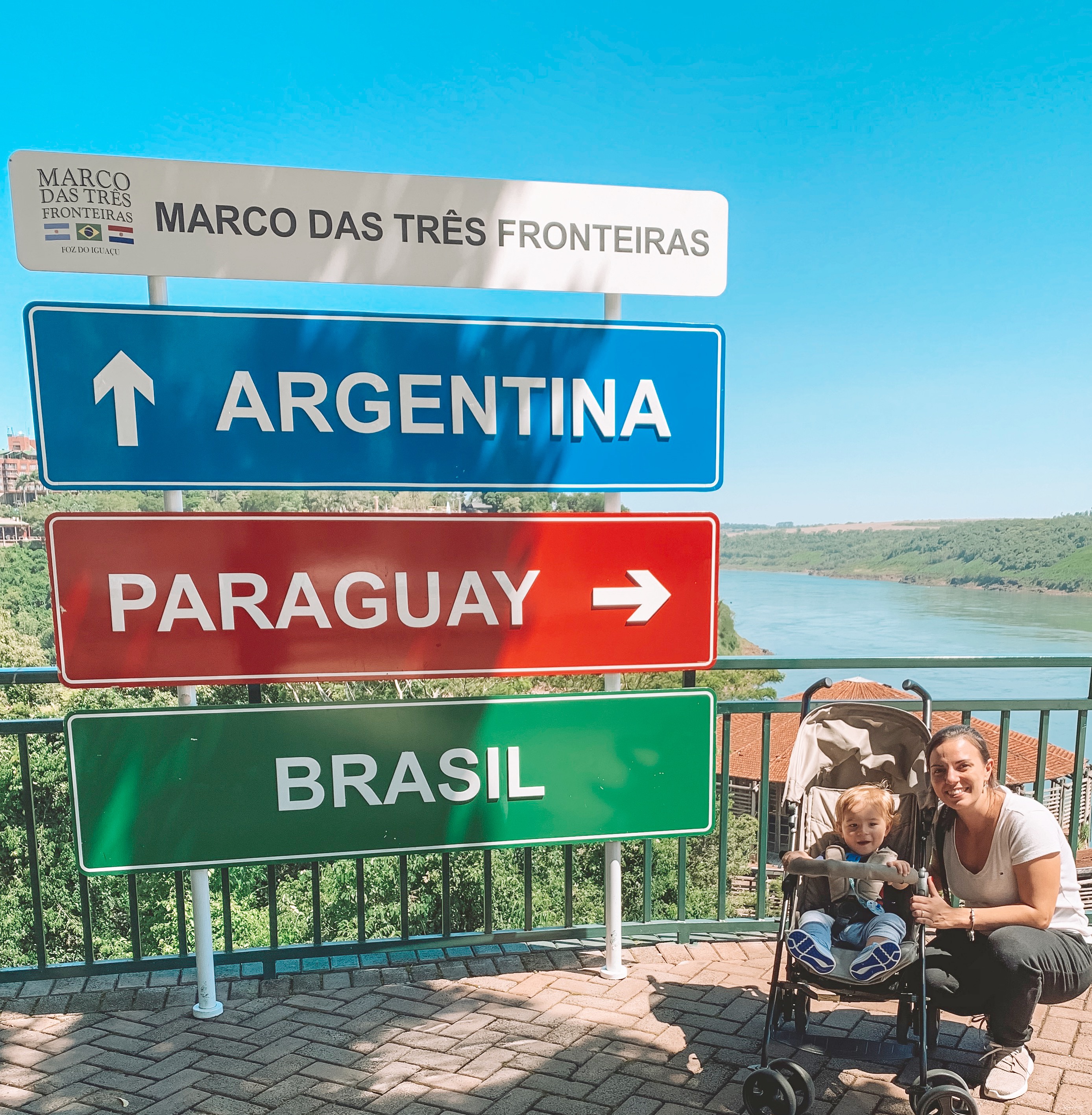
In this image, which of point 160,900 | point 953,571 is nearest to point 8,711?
point 160,900

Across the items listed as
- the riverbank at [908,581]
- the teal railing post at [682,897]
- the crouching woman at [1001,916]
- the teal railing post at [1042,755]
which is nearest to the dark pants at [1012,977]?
the crouching woman at [1001,916]

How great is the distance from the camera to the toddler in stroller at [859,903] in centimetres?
273

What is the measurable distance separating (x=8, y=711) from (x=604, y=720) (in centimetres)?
4164

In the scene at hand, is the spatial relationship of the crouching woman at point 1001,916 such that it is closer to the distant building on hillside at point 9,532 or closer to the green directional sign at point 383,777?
the green directional sign at point 383,777

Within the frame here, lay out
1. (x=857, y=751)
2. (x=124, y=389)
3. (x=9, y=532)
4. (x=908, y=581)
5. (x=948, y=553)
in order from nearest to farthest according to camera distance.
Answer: (x=124, y=389) → (x=857, y=751) → (x=9, y=532) → (x=948, y=553) → (x=908, y=581)

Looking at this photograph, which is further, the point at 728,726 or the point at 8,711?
the point at 8,711

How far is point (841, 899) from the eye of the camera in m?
3.04

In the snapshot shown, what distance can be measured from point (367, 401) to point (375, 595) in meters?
0.74

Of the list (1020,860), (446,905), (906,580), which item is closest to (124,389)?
(446,905)

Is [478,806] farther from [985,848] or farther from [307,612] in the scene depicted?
[985,848]

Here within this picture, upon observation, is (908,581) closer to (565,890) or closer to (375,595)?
(565,890)

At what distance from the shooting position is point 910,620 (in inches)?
4560

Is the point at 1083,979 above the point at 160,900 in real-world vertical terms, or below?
above

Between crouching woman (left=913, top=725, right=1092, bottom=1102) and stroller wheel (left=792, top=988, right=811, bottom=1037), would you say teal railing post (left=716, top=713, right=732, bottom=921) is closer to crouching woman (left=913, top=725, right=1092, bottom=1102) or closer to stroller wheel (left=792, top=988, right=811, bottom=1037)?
stroller wheel (left=792, top=988, right=811, bottom=1037)
